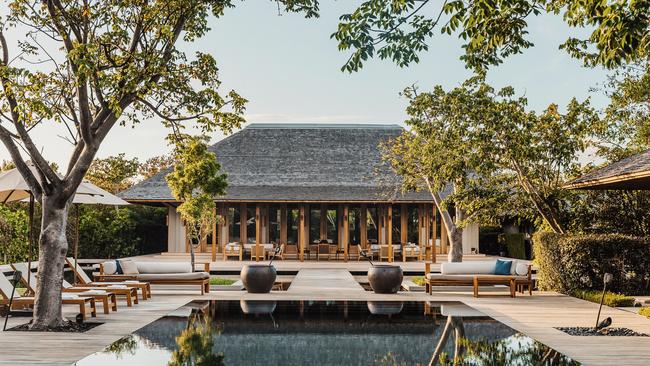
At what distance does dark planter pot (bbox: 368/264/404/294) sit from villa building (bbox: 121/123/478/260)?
1091 centimetres

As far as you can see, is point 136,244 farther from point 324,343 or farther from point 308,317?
point 324,343

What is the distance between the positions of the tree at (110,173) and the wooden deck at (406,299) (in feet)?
74.0

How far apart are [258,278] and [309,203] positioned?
564 inches

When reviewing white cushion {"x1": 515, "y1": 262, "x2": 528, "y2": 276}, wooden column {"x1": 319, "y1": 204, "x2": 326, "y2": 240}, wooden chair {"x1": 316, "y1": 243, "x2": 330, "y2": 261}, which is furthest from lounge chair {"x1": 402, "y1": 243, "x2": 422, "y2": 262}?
white cushion {"x1": 515, "y1": 262, "x2": 528, "y2": 276}

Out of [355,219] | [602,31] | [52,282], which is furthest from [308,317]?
[355,219]

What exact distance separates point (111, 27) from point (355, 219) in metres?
20.9

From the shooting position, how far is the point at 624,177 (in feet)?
41.5

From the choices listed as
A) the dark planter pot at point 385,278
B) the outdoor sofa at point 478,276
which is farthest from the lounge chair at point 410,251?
the dark planter pot at point 385,278

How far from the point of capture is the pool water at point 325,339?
7.93 m

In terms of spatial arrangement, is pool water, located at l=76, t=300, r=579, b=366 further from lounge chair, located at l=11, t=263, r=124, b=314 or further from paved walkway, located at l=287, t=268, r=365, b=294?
paved walkway, located at l=287, t=268, r=365, b=294

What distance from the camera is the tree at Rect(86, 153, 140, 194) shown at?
38500mm

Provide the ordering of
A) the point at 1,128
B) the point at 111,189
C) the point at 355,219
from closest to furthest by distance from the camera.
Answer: the point at 1,128, the point at 355,219, the point at 111,189

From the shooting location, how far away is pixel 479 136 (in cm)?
1694

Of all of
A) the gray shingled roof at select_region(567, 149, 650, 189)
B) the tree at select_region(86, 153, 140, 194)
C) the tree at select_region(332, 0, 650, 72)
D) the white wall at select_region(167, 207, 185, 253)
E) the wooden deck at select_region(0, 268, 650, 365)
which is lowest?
the wooden deck at select_region(0, 268, 650, 365)
